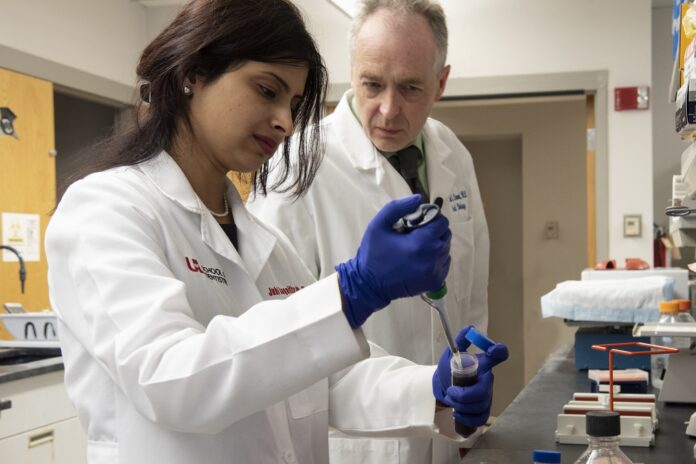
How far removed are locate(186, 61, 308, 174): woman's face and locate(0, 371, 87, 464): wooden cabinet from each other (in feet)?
5.62

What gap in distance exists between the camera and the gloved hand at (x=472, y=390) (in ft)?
3.96

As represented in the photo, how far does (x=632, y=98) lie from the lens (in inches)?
165

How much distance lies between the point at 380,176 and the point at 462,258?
34cm

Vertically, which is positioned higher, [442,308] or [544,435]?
[442,308]

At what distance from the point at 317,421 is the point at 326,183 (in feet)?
2.50

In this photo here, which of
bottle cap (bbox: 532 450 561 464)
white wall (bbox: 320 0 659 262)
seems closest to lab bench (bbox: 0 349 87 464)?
bottle cap (bbox: 532 450 561 464)

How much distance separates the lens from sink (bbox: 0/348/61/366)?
3.03 m

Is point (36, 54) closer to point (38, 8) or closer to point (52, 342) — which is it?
point (38, 8)

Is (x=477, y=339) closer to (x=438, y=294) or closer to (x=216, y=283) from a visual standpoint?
(x=438, y=294)

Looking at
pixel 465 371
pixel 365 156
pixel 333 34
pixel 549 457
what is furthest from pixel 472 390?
pixel 333 34

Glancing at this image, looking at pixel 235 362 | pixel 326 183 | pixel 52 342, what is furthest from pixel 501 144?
pixel 235 362

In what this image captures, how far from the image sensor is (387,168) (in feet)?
→ 6.41

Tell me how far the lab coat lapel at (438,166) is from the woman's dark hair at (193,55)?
79cm

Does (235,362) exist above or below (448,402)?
above
